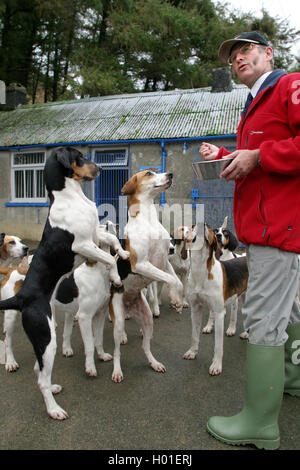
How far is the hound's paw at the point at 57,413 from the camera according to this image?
257 centimetres

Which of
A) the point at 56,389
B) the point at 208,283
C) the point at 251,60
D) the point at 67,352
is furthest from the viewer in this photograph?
the point at 67,352

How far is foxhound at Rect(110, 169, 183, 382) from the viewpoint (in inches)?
123

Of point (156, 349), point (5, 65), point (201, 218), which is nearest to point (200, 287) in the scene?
point (201, 218)

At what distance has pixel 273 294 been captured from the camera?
6.84 feet

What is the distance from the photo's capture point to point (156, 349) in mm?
3830

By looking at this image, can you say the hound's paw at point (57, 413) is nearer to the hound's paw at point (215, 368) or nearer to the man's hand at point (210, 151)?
the hound's paw at point (215, 368)

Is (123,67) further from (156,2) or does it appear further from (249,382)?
(249,382)

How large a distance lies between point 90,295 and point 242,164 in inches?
75.4

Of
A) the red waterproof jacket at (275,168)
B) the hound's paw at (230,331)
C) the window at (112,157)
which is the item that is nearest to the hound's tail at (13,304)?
the red waterproof jacket at (275,168)

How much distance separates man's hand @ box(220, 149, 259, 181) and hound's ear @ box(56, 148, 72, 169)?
4.20 ft

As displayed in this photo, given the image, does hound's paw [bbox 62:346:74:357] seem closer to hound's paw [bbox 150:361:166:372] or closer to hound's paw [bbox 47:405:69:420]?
hound's paw [bbox 150:361:166:372]

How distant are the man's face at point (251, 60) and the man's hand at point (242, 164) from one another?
23.4 inches

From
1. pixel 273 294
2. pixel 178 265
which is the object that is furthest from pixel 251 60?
pixel 178 265

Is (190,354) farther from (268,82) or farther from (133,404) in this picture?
(268,82)
